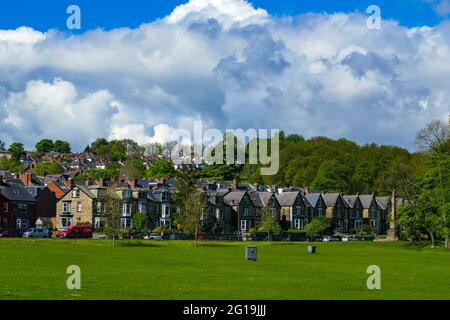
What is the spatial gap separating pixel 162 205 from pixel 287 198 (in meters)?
29.7

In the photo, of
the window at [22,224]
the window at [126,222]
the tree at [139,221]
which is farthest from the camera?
the window at [126,222]

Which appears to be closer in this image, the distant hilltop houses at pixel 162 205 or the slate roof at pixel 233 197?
the distant hilltop houses at pixel 162 205

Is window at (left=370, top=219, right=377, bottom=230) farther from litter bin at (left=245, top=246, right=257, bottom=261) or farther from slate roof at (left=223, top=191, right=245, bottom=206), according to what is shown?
litter bin at (left=245, top=246, right=257, bottom=261)

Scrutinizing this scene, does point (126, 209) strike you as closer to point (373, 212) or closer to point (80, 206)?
point (80, 206)

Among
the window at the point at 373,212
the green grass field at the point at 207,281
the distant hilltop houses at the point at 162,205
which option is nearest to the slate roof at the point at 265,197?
the distant hilltop houses at the point at 162,205

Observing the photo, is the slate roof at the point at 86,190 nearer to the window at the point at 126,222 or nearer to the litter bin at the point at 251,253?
the window at the point at 126,222

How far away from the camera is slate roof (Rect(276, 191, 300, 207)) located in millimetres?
157750

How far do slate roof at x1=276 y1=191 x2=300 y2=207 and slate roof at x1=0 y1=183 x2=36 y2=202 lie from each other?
5362cm

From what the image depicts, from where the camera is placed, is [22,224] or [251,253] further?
[22,224]

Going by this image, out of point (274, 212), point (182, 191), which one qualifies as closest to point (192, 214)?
point (182, 191)

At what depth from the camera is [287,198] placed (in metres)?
159

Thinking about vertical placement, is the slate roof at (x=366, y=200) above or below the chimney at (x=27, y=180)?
below

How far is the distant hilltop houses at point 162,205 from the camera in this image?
426 feet
